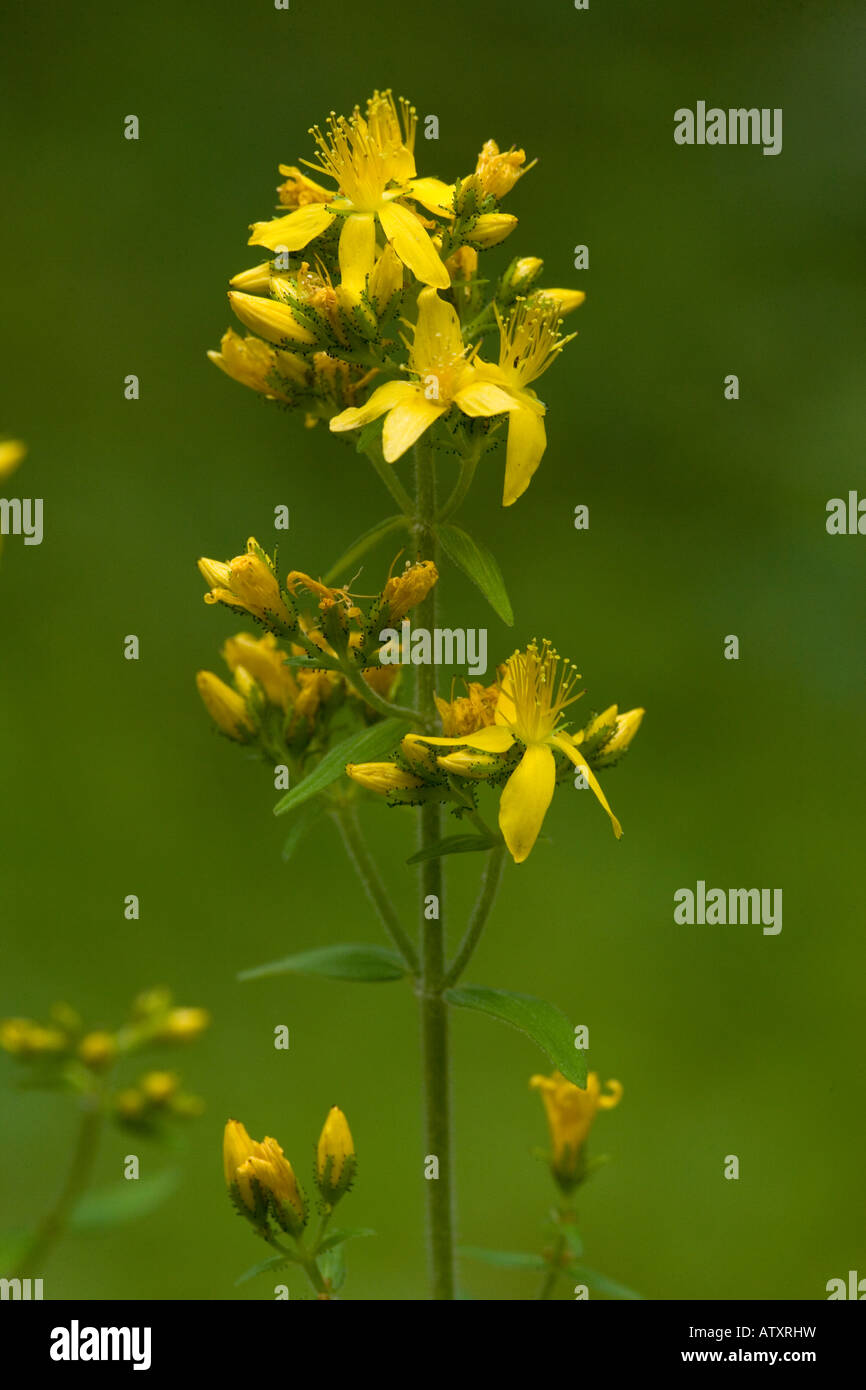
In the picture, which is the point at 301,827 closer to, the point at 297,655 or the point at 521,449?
the point at 297,655

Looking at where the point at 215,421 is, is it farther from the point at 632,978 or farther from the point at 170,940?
the point at 632,978

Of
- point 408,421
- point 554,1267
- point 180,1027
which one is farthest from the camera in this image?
point 180,1027

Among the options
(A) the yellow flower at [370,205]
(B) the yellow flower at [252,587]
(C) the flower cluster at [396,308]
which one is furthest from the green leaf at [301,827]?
(A) the yellow flower at [370,205]

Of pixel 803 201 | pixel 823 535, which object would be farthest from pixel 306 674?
pixel 803 201

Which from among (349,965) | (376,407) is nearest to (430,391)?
(376,407)

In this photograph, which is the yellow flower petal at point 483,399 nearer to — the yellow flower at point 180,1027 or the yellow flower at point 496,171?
the yellow flower at point 496,171

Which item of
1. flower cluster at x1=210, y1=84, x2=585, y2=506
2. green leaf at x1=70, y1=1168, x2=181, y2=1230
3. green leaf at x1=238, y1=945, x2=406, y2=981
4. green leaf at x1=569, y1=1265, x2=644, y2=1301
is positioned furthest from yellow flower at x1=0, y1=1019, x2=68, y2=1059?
flower cluster at x1=210, y1=84, x2=585, y2=506

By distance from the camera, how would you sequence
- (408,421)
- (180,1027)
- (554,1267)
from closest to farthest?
(408,421), (554,1267), (180,1027)
